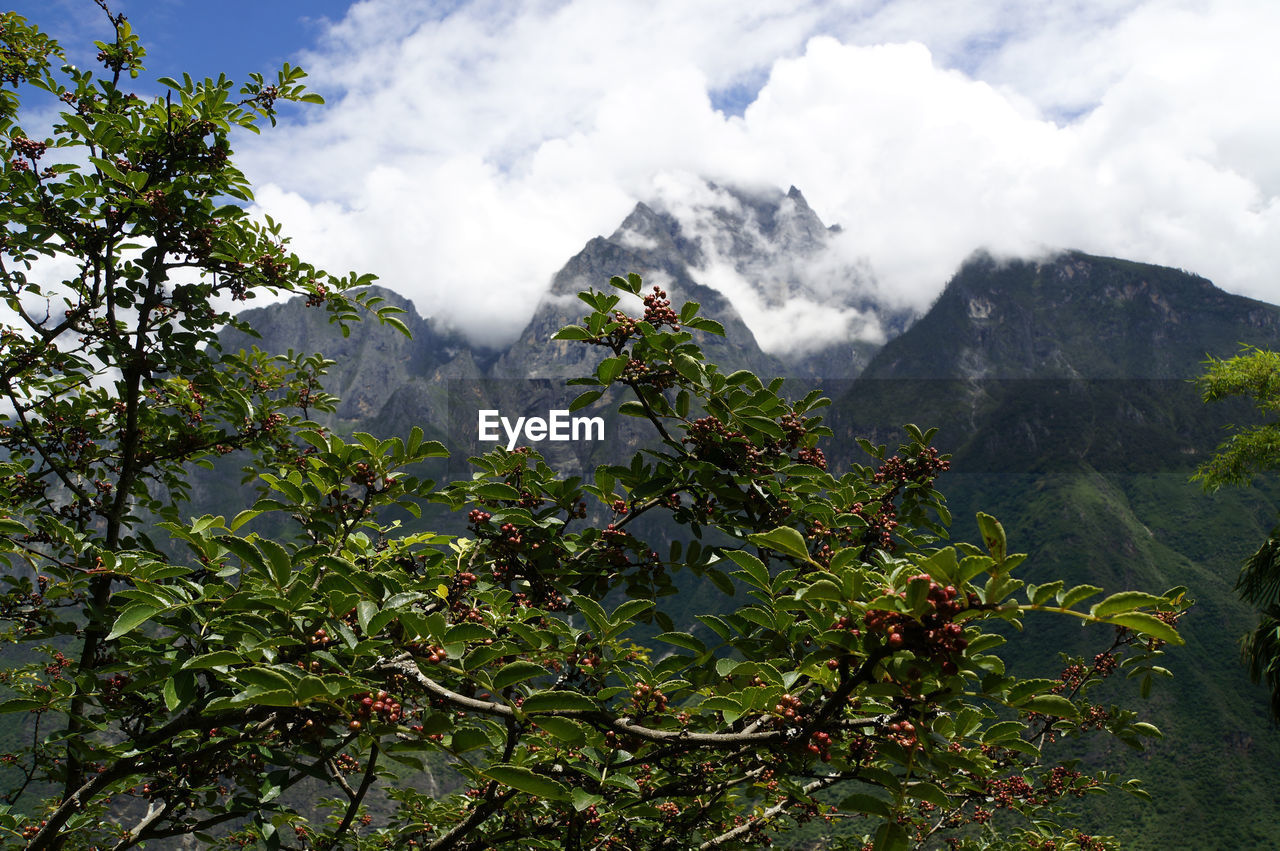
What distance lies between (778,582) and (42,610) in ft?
15.5

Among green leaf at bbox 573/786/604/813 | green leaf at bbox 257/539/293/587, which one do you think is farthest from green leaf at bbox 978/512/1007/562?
green leaf at bbox 257/539/293/587

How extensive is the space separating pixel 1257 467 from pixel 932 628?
60.3 ft

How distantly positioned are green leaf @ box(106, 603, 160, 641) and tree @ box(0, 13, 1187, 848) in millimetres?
10

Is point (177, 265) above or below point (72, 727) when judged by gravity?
above

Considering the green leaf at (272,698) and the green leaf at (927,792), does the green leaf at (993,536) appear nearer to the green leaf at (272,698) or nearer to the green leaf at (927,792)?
the green leaf at (927,792)

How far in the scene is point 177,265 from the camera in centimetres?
498

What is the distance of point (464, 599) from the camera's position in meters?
3.24

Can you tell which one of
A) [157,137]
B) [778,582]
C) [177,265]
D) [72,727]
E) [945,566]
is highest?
[157,137]

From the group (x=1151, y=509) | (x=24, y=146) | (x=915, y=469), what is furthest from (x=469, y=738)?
(x=1151, y=509)

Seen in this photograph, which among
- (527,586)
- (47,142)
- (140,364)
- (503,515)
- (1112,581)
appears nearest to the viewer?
(503,515)

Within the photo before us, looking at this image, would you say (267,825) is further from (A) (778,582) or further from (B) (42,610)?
(A) (778,582)

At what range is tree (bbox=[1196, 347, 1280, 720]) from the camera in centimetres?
1154

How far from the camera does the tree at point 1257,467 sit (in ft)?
37.9

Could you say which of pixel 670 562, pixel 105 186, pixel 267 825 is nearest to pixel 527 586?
pixel 670 562
